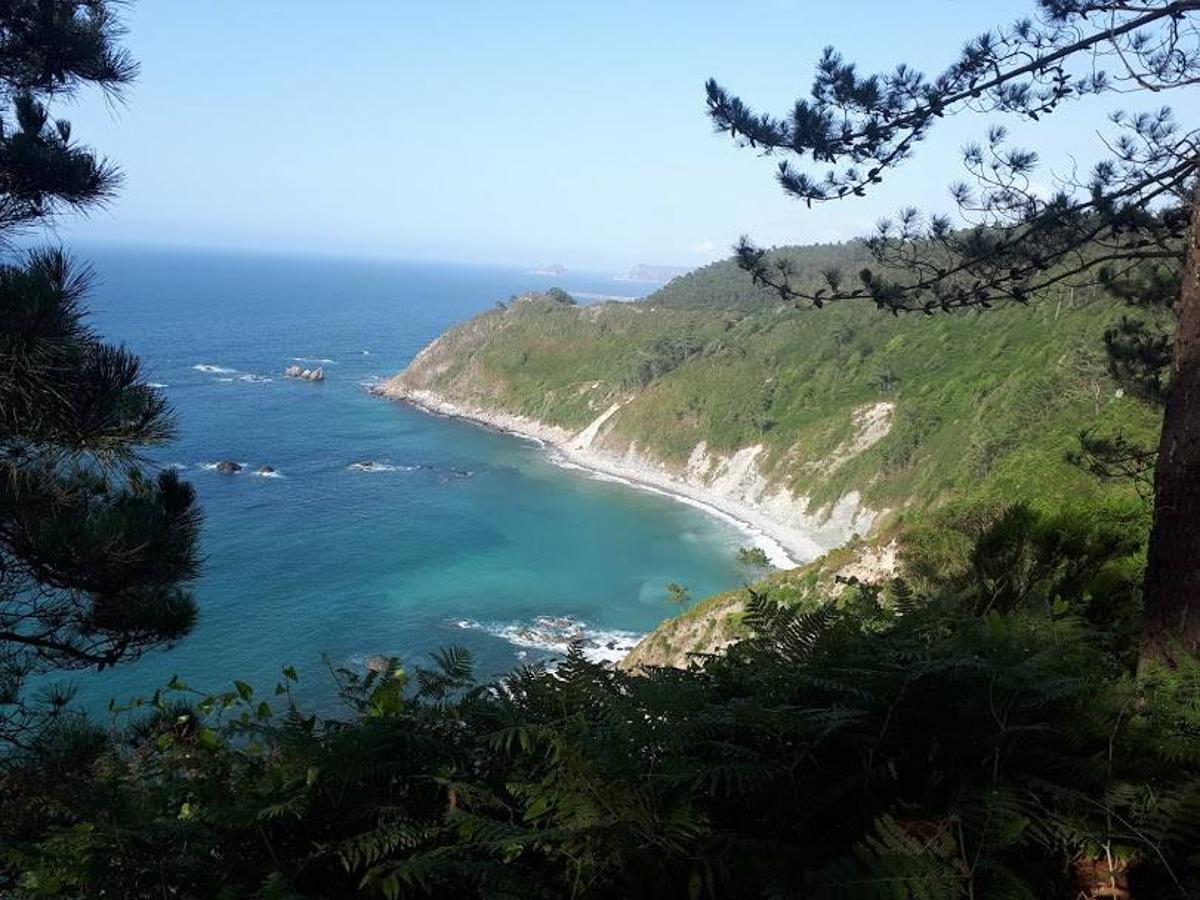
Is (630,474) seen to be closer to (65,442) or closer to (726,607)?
(726,607)

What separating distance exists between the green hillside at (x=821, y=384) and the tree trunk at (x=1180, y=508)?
9.79 metres

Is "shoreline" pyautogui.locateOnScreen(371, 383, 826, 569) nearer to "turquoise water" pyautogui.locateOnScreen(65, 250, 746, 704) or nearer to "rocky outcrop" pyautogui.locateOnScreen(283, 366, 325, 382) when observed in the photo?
"turquoise water" pyautogui.locateOnScreen(65, 250, 746, 704)

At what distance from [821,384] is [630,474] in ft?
51.7

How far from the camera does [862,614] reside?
3029mm

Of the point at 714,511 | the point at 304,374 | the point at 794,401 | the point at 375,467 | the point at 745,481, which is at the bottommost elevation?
the point at 375,467

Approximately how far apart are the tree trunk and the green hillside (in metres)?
9.79

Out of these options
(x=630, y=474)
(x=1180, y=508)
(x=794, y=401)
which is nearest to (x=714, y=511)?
(x=630, y=474)

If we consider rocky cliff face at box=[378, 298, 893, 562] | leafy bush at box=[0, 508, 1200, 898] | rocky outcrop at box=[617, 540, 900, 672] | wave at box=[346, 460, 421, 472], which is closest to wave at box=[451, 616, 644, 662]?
rocky outcrop at box=[617, 540, 900, 672]

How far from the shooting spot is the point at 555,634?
34750 mm

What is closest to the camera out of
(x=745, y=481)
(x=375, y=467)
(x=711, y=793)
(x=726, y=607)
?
(x=711, y=793)

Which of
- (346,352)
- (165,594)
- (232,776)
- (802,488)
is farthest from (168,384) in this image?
(232,776)

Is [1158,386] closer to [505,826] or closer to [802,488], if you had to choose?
[505,826]

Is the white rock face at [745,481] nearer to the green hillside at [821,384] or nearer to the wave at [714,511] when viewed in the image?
the wave at [714,511]

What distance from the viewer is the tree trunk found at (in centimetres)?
318
